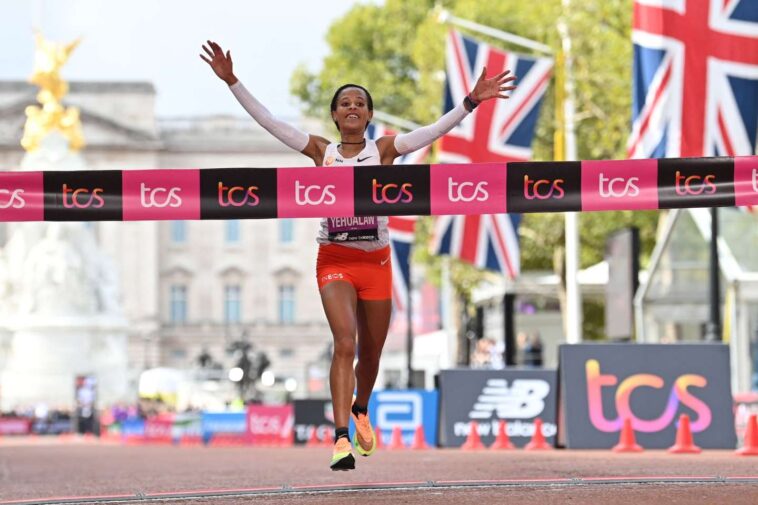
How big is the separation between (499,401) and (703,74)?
480 cm

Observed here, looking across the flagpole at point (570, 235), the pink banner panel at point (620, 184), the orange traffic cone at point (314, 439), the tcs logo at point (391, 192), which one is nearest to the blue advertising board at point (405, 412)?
the orange traffic cone at point (314, 439)

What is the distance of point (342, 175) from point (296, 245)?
380 ft

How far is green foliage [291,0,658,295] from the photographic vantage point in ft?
A: 123

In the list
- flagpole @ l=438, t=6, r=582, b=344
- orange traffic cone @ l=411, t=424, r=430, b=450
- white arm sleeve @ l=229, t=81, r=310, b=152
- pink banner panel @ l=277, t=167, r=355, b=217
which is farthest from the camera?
flagpole @ l=438, t=6, r=582, b=344

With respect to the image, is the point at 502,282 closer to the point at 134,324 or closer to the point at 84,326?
the point at 84,326

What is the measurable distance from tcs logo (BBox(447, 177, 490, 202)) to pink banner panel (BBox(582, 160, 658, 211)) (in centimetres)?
67

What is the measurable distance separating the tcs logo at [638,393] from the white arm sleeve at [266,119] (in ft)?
30.1

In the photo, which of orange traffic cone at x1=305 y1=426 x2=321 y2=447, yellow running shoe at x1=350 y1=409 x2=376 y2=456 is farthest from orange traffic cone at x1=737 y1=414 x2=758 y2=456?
orange traffic cone at x1=305 y1=426 x2=321 y2=447

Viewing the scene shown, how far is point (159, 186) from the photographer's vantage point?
36.4 ft

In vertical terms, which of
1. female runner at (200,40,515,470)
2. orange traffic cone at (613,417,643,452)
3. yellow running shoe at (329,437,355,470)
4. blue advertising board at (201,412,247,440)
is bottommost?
blue advertising board at (201,412,247,440)

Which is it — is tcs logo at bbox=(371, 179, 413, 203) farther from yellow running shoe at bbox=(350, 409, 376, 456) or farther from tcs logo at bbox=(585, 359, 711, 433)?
tcs logo at bbox=(585, 359, 711, 433)

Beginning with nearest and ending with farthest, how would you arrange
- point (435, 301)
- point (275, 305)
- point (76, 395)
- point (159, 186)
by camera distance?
point (159, 186) → point (76, 395) → point (435, 301) → point (275, 305)

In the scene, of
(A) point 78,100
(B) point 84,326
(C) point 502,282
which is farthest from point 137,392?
(A) point 78,100

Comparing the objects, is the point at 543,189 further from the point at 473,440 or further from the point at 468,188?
the point at 473,440
